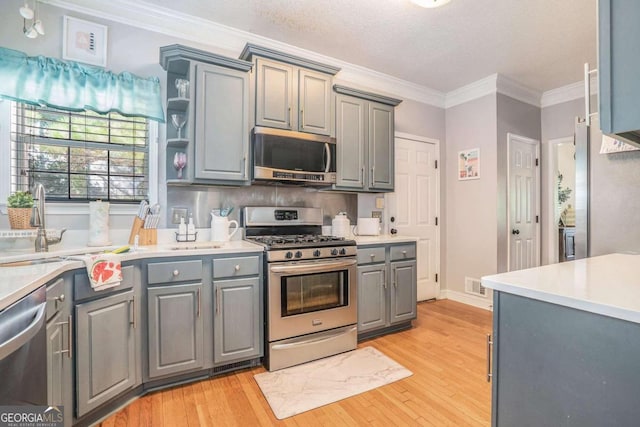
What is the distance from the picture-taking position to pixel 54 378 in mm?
1382

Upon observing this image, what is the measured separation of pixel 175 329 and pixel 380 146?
2477 millimetres

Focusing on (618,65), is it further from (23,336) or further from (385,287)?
(385,287)

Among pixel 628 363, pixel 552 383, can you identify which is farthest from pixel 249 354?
pixel 628 363

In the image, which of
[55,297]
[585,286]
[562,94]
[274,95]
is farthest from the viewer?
[562,94]

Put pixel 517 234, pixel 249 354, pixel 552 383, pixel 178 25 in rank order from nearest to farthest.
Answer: pixel 552 383 < pixel 249 354 < pixel 178 25 < pixel 517 234

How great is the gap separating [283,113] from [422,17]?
4.60ft

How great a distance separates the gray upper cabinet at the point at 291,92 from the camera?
256 centimetres

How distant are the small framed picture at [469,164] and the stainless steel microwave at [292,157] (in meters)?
2.06

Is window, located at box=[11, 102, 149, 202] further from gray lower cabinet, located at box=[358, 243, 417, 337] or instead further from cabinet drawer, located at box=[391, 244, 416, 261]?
cabinet drawer, located at box=[391, 244, 416, 261]

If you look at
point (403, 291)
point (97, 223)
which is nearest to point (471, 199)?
point (403, 291)

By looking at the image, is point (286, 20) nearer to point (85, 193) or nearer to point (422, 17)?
point (422, 17)

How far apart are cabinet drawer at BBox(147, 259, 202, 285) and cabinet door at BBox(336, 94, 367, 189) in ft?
4.96

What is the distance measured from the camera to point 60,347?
145cm

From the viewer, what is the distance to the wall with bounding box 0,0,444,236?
2.08 meters
